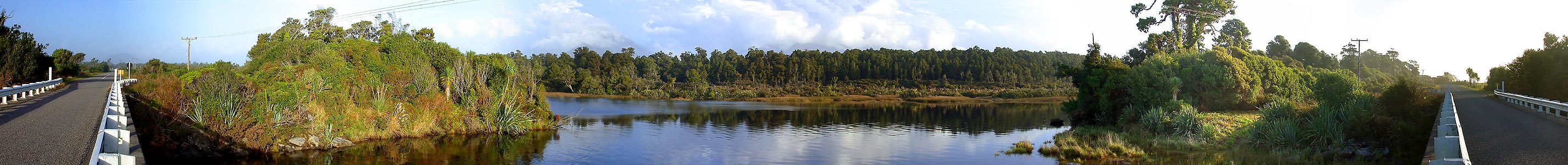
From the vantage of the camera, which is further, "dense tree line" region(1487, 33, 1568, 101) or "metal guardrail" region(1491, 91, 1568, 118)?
"dense tree line" region(1487, 33, 1568, 101)

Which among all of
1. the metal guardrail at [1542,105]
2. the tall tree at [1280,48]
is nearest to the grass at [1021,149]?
the metal guardrail at [1542,105]

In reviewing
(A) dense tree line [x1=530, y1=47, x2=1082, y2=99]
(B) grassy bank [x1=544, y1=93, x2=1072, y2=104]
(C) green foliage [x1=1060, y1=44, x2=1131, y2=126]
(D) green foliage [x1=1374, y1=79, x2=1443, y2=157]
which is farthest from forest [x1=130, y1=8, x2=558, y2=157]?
(A) dense tree line [x1=530, y1=47, x2=1082, y2=99]

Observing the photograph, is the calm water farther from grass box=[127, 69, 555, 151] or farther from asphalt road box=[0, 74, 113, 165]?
asphalt road box=[0, 74, 113, 165]

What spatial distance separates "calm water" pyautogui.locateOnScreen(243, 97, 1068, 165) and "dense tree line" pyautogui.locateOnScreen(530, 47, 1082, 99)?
1883 inches

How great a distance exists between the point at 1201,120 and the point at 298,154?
976 inches

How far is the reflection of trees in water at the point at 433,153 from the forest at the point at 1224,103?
14.5 metres

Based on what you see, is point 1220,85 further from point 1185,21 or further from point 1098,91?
point 1185,21

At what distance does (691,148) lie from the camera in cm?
2611

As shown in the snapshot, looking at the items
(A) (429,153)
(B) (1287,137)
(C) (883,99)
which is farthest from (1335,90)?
(C) (883,99)

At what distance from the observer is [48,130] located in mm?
12070

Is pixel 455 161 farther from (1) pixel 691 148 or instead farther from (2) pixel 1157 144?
(2) pixel 1157 144

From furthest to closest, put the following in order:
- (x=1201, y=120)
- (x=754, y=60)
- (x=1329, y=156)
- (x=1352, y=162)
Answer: (x=754, y=60), (x=1201, y=120), (x=1329, y=156), (x=1352, y=162)

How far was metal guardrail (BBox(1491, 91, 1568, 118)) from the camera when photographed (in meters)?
16.8

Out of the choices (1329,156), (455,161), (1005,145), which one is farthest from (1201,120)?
(455,161)
